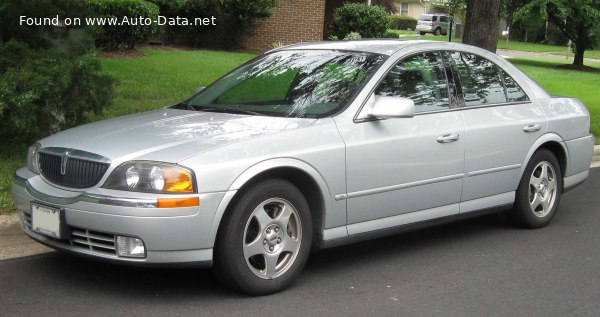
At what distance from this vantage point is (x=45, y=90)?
7324 mm

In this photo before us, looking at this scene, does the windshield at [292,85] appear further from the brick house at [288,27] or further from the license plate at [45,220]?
the brick house at [288,27]

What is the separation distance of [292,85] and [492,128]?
1.60 m

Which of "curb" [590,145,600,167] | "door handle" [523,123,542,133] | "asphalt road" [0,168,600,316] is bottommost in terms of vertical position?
"curb" [590,145,600,167]

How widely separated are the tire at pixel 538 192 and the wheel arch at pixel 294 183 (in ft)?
7.15

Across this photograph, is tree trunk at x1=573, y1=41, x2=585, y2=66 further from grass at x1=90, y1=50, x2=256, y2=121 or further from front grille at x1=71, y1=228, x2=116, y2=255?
front grille at x1=71, y1=228, x2=116, y2=255

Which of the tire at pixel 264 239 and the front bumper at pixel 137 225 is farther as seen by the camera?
the tire at pixel 264 239

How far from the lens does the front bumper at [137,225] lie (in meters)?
4.31

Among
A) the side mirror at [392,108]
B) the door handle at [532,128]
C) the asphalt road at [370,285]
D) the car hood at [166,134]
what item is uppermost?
the side mirror at [392,108]

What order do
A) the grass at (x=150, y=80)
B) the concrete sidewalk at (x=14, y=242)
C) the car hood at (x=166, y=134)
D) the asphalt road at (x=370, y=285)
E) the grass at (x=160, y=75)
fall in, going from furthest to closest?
the grass at (x=160, y=75) → the grass at (x=150, y=80) → the concrete sidewalk at (x=14, y=242) → the asphalt road at (x=370, y=285) → the car hood at (x=166, y=134)

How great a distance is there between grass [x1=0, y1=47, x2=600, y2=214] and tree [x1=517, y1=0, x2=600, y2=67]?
141 inches

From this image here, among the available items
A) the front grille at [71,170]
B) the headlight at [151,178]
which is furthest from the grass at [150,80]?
the headlight at [151,178]

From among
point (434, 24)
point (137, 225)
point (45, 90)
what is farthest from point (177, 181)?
point (434, 24)

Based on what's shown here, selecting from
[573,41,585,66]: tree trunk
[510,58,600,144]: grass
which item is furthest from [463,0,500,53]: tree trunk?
[573,41,585,66]: tree trunk

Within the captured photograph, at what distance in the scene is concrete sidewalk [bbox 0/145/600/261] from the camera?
18.2 ft
